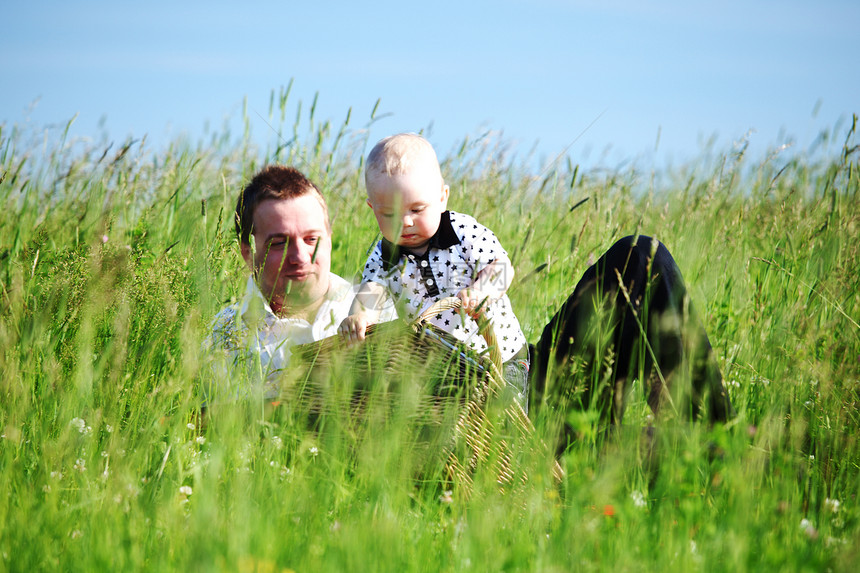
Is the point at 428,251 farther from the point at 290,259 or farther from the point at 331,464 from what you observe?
the point at 331,464

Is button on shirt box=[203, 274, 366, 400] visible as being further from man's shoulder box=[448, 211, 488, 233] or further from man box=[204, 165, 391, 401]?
man's shoulder box=[448, 211, 488, 233]

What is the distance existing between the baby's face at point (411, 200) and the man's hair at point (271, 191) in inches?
8.4

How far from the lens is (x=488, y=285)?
2297mm

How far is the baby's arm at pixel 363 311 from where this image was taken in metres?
1.87

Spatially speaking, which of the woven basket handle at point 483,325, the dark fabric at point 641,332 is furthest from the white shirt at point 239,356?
the dark fabric at point 641,332

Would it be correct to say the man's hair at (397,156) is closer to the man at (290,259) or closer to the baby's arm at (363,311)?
the man at (290,259)

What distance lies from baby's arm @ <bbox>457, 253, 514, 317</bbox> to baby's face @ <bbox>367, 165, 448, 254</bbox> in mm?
280

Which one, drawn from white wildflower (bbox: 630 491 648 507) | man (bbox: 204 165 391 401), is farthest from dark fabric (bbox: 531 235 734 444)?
man (bbox: 204 165 391 401)

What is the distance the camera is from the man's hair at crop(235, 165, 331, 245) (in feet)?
8.18

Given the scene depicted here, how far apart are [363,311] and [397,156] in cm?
85

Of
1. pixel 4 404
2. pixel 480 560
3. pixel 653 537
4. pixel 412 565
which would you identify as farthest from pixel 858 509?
pixel 4 404

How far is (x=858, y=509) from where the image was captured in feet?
5.42

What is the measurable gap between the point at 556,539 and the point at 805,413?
50.6 inches

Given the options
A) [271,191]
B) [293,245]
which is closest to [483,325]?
[293,245]
